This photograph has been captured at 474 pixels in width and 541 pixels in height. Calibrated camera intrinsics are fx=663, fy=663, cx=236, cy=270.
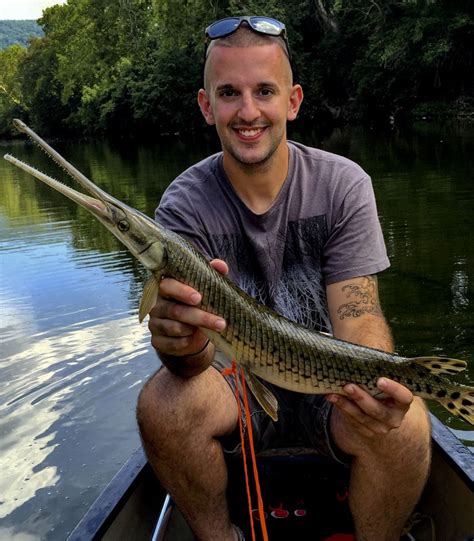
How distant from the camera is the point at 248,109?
10.2 feet

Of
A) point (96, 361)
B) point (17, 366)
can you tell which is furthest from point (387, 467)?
point (17, 366)

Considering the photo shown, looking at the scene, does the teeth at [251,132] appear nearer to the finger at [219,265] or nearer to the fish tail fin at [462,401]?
the finger at [219,265]

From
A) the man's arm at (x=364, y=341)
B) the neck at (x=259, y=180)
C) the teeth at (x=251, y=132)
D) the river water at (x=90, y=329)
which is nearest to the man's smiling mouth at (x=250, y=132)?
the teeth at (x=251, y=132)

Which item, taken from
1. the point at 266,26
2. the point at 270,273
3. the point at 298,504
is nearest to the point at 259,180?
the point at 270,273

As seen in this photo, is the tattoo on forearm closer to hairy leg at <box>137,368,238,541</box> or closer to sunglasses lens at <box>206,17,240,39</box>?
hairy leg at <box>137,368,238,541</box>

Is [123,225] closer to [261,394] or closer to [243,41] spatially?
[261,394]

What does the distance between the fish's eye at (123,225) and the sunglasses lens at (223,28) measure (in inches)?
53.5

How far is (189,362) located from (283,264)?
2.81 feet

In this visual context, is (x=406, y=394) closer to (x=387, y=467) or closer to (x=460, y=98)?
(x=387, y=467)

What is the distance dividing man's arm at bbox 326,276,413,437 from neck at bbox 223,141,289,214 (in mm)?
540

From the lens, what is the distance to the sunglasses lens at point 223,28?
3.21 m

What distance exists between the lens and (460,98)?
32.2m

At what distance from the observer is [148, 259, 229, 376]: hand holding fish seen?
7.86 ft

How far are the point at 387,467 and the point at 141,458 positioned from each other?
1152mm
